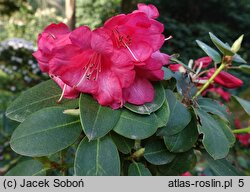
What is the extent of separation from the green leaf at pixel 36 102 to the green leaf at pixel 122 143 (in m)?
0.08

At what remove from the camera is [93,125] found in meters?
0.55

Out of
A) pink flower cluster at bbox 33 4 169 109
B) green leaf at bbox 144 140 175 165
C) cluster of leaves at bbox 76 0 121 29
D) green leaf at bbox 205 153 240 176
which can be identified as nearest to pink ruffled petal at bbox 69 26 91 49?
pink flower cluster at bbox 33 4 169 109

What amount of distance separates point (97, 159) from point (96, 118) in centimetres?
6

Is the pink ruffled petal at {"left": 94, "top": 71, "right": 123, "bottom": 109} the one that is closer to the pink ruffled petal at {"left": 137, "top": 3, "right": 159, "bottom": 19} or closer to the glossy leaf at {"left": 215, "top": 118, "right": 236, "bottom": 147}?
the pink ruffled petal at {"left": 137, "top": 3, "right": 159, "bottom": 19}

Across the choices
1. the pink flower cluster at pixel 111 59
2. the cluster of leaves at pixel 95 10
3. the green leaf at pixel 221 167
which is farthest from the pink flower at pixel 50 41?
the cluster of leaves at pixel 95 10

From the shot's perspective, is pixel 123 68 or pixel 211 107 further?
pixel 211 107

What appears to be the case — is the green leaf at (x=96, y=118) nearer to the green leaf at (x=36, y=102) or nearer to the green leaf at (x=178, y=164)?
the green leaf at (x=36, y=102)

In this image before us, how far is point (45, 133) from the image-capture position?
574mm

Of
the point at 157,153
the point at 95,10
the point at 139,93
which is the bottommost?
the point at 95,10

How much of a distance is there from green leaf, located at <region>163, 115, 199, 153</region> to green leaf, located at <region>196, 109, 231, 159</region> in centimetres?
2

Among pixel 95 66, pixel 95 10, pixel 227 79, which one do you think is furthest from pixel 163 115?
pixel 95 10

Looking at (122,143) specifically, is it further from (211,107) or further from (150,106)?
(211,107)

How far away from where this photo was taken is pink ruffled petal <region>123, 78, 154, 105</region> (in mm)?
576
